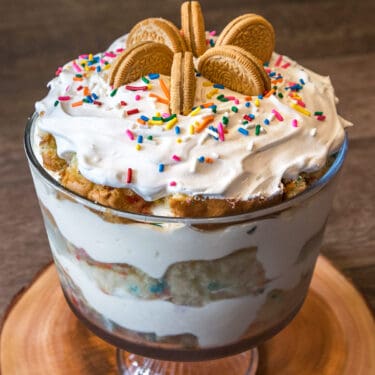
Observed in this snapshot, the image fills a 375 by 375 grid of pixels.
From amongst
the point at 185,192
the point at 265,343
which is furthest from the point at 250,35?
the point at 265,343

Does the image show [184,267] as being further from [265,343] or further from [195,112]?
[265,343]

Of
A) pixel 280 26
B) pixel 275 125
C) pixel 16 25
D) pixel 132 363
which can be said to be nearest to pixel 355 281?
pixel 132 363

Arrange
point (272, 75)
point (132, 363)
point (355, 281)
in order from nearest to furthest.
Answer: point (272, 75), point (132, 363), point (355, 281)

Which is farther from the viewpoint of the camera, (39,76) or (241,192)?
Answer: (39,76)

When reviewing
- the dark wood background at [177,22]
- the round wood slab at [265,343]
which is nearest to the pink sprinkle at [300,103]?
the round wood slab at [265,343]

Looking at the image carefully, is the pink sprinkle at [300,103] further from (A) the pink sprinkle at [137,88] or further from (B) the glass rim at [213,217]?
(A) the pink sprinkle at [137,88]

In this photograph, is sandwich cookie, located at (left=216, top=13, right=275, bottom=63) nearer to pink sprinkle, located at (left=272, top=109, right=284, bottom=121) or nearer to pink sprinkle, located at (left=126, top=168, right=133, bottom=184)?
pink sprinkle, located at (left=272, top=109, right=284, bottom=121)

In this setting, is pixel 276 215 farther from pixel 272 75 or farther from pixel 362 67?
pixel 362 67
